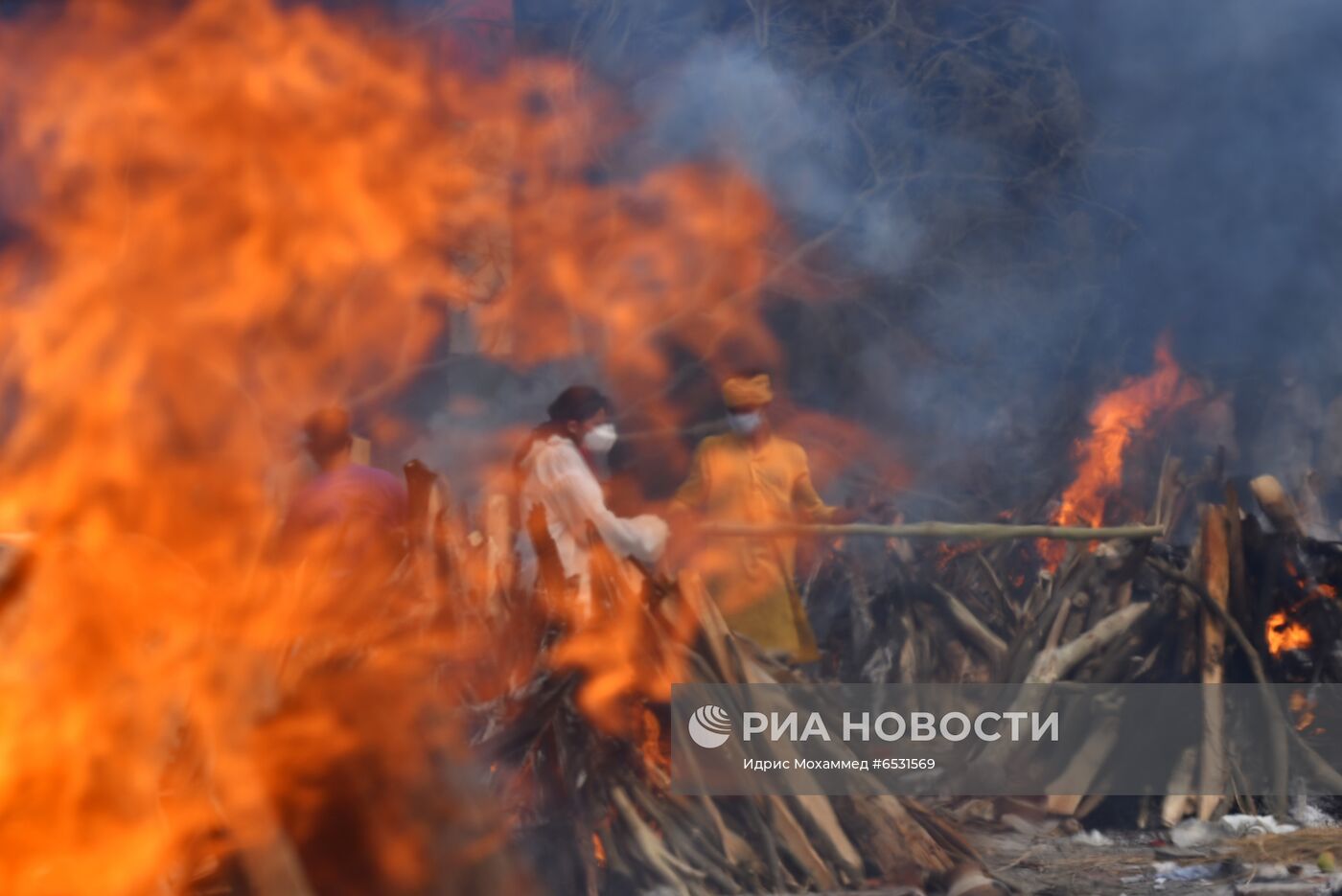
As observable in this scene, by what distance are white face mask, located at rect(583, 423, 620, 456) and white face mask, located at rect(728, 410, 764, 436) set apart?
57 cm

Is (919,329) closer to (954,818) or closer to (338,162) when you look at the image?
(954,818)

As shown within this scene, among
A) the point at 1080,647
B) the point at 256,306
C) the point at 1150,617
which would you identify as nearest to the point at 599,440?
the point at 256,306

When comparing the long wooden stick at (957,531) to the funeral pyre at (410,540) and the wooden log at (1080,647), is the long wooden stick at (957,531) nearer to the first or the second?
the funeral pyre at (410,540)

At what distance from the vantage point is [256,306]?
5.58m

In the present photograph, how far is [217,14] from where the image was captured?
570 centimetres

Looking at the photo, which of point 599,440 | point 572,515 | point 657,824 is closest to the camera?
point 657,824

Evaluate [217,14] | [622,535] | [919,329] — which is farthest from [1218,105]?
[217,14]

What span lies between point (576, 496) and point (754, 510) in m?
0.82

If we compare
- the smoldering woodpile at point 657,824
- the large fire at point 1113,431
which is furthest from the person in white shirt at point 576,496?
the large fire at point 1113,431

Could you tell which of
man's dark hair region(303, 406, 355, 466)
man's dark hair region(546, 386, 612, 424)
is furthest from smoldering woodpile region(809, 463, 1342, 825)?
man's dark hair region(303, 406, 355, 466)

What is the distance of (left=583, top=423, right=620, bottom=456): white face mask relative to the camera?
575 centimetres

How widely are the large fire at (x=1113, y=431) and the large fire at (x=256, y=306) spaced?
164 cm

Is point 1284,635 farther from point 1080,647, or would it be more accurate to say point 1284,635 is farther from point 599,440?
point 599,440

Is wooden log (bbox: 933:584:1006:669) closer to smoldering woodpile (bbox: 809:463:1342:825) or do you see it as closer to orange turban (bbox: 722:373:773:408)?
smoldering woodpile (bbox: 809:463:1342:825)
